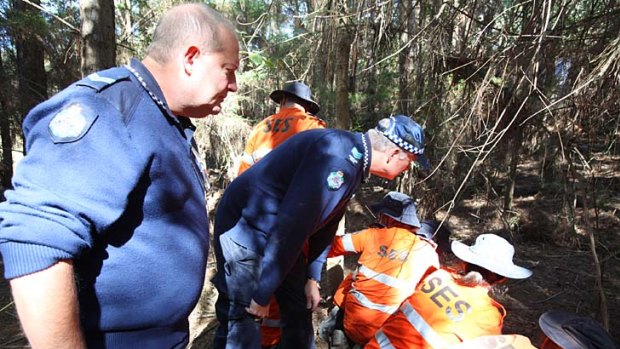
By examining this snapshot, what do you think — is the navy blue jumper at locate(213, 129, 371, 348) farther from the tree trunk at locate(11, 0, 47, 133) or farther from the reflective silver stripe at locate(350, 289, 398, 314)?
the tree trunk at locate(11, 0, 47, 133)

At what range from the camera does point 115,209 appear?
3.17 feet

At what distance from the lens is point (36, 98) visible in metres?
7.20

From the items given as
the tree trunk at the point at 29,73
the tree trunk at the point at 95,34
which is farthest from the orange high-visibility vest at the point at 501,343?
the tree trunk at the point at 29,73

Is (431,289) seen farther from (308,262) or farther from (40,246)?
(40,246)

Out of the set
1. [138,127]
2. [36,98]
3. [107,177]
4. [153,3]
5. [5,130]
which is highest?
[153,3]

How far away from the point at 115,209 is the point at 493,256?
237cm

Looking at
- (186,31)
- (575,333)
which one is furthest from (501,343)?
(186,31)

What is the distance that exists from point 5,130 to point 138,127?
863cm

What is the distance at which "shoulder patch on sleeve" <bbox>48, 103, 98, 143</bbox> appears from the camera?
36.1 inches

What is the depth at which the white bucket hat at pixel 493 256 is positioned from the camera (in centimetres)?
240

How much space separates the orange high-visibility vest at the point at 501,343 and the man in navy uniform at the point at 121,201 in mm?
1434

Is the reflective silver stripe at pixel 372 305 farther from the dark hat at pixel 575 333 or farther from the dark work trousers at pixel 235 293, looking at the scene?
the dark hat at pixel 575 333

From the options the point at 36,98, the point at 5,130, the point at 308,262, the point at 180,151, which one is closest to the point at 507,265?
the point at 308,262

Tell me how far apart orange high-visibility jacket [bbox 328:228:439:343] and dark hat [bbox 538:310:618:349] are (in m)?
1.04
